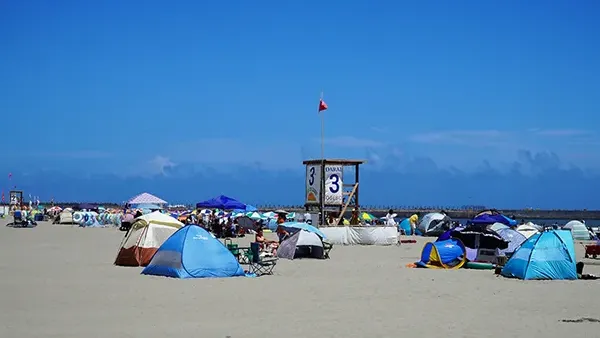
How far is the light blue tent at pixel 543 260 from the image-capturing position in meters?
18.2

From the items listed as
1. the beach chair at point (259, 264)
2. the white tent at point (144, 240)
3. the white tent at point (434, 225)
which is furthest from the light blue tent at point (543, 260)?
the white tent at point (434, 225)

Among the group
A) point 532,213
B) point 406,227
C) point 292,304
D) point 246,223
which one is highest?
point 532,213

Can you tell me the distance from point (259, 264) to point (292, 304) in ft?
19.0

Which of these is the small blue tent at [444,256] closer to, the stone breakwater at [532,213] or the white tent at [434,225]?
the white tent at [434,225]

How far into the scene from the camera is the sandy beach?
11.0m

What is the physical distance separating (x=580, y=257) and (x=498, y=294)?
46.5 ft

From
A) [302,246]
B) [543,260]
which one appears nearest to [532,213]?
[302,246]

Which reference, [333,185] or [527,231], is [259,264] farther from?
[527,231]

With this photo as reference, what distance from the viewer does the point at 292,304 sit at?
13.6 meters

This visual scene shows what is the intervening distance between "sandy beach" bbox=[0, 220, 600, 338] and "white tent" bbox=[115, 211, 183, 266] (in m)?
0.75

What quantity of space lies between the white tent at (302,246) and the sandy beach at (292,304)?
286 cm

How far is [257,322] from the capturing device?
11.5 m

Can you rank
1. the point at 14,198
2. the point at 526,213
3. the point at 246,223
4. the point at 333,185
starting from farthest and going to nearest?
the point at 526,213, the point at 14,198, the point at 246,223, the point at 333,185

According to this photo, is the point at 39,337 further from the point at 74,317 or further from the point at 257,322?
the point at 257,322
